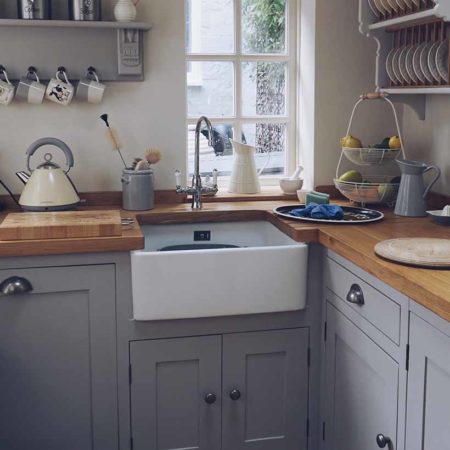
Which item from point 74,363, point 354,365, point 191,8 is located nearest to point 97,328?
point 74,363

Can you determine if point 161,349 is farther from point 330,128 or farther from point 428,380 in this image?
point 330,128

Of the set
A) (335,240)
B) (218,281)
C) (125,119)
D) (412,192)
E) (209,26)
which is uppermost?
(209,26)

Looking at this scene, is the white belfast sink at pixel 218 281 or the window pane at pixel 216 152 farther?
the window pane at pixel 216 152

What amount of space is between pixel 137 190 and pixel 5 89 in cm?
61

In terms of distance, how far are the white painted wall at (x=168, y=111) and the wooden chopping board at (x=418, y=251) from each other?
40.3 inches

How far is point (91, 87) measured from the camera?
2.75m

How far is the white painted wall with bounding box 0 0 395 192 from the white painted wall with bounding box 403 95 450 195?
14 cm

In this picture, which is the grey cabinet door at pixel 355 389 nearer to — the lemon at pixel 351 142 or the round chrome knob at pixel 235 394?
the round chrome knob at pixel 235 394

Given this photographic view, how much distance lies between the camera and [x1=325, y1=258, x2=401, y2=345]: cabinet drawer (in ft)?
6.02

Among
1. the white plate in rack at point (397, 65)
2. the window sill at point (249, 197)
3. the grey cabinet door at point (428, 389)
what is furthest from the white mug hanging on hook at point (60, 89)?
the grey cabinet door at point (428, 389)

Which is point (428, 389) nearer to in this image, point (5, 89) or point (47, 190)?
point (47, 190)

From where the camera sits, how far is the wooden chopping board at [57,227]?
2.20 m

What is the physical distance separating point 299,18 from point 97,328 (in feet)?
5.26

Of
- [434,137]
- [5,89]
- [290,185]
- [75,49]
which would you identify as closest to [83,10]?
[75,49]
